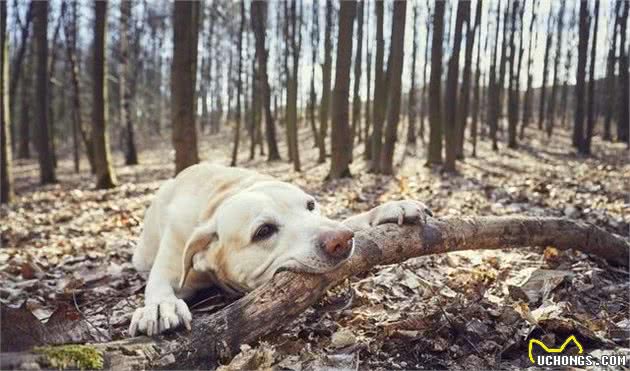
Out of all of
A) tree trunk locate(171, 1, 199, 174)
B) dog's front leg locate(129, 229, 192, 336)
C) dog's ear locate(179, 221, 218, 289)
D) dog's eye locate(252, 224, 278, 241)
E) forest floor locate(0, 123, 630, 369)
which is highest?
tree trunk locate(171, 1, 199, 174)

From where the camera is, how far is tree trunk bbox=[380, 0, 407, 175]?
11688 millimetres

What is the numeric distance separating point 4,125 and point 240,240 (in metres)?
9.26

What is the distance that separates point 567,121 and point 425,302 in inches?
1728

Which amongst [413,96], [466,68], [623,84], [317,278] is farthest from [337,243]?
[413,96]

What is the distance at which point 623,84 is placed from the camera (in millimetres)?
19703

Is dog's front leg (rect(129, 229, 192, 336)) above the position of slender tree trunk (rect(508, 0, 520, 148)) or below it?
below

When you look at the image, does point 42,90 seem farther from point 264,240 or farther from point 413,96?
point 413,96

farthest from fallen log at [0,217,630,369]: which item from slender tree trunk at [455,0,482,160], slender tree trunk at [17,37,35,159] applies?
slender tree trunk at [17,37,35,159]

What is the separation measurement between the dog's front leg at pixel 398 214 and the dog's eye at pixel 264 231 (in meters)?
0.74

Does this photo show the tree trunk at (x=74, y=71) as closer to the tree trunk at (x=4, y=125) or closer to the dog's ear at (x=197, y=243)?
the tree trunk at (x=4, y=125)

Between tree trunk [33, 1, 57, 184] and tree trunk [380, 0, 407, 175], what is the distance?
923 centimetres

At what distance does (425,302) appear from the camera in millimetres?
3264

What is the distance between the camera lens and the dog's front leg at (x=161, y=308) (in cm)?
242

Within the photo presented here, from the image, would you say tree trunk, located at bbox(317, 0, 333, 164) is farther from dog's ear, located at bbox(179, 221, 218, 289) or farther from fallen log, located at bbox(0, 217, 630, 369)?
dog's ear, located at bbox(179, 221, 218, 289)
